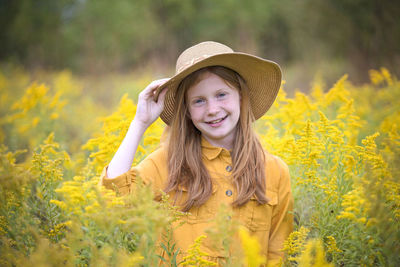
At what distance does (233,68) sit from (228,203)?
735mm

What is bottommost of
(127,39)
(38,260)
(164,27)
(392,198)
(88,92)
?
(38,260)

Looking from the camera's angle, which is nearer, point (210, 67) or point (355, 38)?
point (210, 67)

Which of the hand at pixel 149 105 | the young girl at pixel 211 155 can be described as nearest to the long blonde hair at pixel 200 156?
the young girl at pixel 211 155

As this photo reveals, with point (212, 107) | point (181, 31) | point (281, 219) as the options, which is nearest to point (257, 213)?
point (281, 219)

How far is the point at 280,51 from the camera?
778 inches

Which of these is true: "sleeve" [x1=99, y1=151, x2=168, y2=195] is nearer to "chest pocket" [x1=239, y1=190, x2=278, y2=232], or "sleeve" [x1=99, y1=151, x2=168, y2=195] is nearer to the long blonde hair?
the long blonde hair

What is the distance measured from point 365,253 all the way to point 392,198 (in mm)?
265

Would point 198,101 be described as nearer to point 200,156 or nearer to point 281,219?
point 200,156

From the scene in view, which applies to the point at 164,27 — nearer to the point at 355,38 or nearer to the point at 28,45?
the point at 28,45

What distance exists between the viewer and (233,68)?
1771mm

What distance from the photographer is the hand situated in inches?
67.6

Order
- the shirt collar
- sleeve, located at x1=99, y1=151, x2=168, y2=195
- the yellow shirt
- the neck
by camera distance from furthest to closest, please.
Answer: the neck → the shirt collar → the yellow shirt → sleeve, located at x1=99, y1=151, x2=168, y2=195

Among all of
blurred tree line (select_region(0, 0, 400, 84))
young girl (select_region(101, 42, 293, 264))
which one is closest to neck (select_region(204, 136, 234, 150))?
young girl (select_region(101, 42, 293, 264))

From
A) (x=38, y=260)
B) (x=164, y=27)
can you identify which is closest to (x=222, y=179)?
(x=38, y=260)
